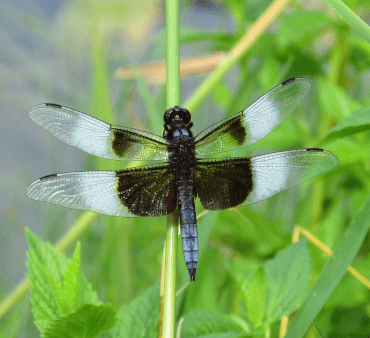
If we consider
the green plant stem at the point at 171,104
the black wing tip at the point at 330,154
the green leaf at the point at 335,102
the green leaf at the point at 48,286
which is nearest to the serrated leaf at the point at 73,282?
the green leaf at the point at 48,286

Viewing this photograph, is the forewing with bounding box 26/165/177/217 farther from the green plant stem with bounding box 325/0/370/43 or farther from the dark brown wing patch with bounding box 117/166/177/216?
the green plant stem with bounding box 325/0/370/43

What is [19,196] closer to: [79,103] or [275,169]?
[79,103]

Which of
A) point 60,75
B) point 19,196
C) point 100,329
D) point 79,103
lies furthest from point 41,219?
point 100,329

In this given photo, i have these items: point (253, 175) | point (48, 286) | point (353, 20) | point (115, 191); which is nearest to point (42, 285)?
point (48, 286)

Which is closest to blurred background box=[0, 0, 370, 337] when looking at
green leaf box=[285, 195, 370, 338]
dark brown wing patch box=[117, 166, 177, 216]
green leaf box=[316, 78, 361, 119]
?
green leaf box=[316, 78, 361, 119]

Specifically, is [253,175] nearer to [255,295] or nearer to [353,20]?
[255,295]
